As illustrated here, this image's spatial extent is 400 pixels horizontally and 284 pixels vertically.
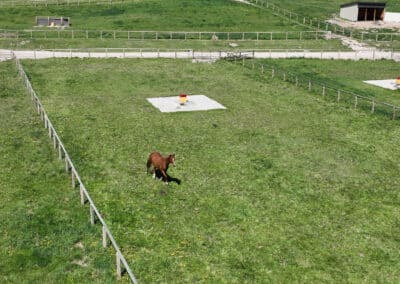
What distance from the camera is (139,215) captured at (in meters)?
17.7

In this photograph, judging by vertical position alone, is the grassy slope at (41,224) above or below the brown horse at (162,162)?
below

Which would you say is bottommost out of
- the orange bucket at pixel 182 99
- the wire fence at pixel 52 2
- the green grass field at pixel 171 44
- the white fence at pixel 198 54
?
the orange bucket at pixel 182 99

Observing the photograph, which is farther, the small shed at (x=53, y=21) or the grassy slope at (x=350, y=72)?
the small shed at (x=53, y=21)

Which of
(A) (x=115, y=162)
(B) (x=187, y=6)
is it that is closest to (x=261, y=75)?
(A) (x=115, y=162)

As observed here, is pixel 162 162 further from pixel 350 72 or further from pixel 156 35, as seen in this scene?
pixel 156 35

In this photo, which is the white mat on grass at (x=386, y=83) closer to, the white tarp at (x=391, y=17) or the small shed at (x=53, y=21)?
the white tarp at (x=391, y=17)

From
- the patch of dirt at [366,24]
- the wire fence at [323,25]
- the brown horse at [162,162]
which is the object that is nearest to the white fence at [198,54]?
the wire fence at [323,25]

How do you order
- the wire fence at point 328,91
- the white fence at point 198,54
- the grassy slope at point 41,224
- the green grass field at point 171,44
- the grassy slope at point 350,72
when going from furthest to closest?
the green grass field at point 171,44 → the white fence at point 198,54 → the grassy slope at point 350,72 → the wire fence at point 328,91 → the grassy slope at point 41,224

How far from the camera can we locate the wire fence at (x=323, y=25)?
7169 cm

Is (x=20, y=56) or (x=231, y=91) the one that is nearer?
(x=231, y=91)

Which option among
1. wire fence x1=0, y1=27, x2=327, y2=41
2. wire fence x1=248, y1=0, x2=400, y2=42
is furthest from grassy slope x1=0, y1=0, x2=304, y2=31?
wire fence x1=0, y1=27, x2=327, y2=41

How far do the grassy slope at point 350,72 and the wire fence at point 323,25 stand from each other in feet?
58.3

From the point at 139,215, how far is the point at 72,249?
3.18 metres

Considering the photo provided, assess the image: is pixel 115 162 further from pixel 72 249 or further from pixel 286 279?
pixel 286 279
